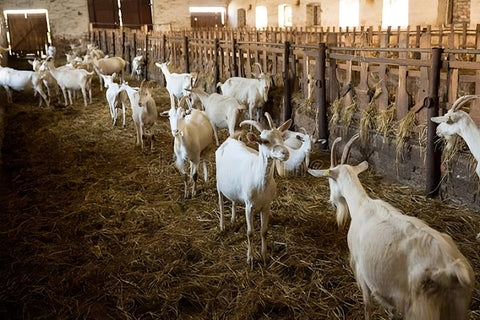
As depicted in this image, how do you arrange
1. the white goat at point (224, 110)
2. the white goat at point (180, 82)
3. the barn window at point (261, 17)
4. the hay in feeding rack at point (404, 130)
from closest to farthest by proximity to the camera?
1. the hay in feeding rack at point (404, 130)
2. the white goat at point (224, 110)
3. the white goat at point (180, 82)
4. the barn window at point (261, 17)

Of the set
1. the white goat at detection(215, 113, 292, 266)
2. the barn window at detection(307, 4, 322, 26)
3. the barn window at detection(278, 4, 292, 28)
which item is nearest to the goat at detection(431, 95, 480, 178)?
the white goat at detection(215, 113, 292, 266)

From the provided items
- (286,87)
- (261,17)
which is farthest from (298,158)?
(261,17)

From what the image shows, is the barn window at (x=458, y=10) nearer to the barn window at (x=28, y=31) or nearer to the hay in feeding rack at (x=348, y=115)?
the hay in feeding rack at (x=348, y=115)

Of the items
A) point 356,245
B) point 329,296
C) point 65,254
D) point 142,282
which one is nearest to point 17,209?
point 65,254

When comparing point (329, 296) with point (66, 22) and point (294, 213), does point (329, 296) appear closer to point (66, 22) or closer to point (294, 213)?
point (294, 213)

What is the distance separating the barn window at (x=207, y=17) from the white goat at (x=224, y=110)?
25859 millimetres

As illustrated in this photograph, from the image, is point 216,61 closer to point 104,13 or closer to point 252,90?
point 252,90

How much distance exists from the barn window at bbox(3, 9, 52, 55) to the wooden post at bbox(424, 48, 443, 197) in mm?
27285

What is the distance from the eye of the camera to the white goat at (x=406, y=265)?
7.97ft

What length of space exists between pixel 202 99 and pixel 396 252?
21.1ft

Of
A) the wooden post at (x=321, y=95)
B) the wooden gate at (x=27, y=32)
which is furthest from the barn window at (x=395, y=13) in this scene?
the wooden gate at (x=27, y=32)

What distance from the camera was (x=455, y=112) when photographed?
4.74 metres

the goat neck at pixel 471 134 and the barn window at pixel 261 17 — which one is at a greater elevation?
the barn window at pixel 261 17

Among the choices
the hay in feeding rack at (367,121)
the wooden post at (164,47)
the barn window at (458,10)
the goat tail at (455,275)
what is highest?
the barn window at (458,10)
